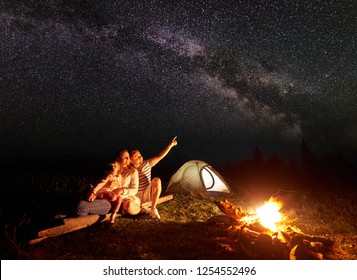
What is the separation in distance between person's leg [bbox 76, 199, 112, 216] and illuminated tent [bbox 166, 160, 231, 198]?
554 cm

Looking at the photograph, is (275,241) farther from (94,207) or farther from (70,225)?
(70,225)

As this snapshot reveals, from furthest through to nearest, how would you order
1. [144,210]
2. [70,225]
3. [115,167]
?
1. [144,210]
2. [115,167]
3. [70,225]

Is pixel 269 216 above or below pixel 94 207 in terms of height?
below

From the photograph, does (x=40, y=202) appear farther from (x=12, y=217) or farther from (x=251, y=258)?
(x=251, y=258)

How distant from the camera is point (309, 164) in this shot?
39.1m

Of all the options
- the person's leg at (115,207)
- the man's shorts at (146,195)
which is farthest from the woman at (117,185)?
the man's shorts at (146,195)

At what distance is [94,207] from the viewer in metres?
5.90

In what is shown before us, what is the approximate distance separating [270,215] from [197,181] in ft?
18.7

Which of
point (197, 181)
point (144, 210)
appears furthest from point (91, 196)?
point (197, 181)

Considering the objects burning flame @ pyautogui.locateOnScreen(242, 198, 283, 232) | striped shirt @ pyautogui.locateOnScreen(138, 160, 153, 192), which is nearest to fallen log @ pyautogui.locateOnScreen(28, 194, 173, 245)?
striped shirt @ pyautogui.locateOnScreen(138, 160, 153, 192)

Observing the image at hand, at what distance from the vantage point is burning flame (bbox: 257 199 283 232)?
5605 millimetres

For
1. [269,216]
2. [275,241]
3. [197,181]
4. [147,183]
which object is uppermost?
[197,181]
